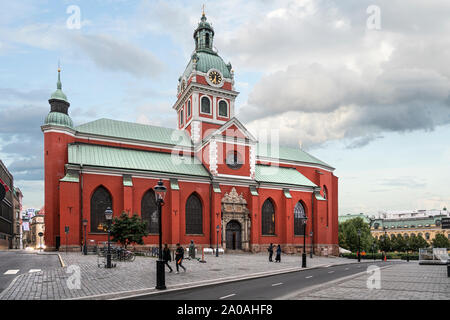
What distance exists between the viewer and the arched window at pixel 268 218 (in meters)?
50.2

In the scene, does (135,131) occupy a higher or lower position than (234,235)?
higher

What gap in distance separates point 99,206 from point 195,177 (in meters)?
11.4

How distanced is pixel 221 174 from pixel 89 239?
56.0 feet

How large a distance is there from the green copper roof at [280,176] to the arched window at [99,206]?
1955cm

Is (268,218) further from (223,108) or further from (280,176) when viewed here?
(223,108)

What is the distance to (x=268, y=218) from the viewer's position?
167 feet

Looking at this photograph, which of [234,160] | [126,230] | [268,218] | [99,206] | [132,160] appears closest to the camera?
[126,230]

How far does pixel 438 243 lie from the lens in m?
114

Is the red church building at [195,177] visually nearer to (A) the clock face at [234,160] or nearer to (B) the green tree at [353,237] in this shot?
(A) the clock face at [234,160]

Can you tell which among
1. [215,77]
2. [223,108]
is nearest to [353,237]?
[223,108]

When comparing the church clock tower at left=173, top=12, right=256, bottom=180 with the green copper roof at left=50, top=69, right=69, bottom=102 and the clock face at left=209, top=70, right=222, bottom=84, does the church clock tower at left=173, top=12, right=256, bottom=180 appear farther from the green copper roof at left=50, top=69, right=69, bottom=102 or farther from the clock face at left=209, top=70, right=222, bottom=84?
the green copper roof at left=50, top=69, right=69, bottom=102

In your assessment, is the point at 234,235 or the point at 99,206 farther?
Answer: the point at 234,235
